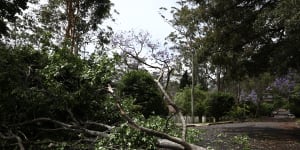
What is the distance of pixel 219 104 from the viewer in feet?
90.6

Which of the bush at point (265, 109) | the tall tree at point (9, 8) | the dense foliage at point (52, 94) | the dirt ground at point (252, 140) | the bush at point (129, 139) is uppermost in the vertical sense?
the tall tree at point (9, 8)

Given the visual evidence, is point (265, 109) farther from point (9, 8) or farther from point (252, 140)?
point (9, 8)

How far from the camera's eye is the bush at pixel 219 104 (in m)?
27.4

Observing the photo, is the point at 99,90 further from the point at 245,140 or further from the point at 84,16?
the point at 84,16

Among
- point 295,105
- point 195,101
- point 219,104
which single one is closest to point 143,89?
point 219,104

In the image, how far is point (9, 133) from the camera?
6684mm

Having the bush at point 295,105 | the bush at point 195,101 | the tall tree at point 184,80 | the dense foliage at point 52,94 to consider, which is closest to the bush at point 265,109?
the bush at point 295,105

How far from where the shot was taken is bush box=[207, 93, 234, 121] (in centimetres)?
2744

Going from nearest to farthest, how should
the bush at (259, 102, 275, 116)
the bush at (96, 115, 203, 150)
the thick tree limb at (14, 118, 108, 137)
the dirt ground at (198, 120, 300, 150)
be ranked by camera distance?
the bush at (96, 115, 203, 150) < the thick tree limb at (14, 118, 108, 137) < the dirt ground at (198, 120, 300, 150) < the bush at (259, 102, 275, 116)

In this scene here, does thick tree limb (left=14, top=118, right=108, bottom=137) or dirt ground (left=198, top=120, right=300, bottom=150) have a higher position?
thick tree limb (left=14, top=118, right=108, bottom=137)

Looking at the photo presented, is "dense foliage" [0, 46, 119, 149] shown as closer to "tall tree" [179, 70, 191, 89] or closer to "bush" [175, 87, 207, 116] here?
"bush" [175, 87, 207, 116]

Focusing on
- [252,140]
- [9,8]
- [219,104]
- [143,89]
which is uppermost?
[9,8]

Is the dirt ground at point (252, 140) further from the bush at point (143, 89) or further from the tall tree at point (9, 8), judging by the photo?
the tall tree at point (9, 8)

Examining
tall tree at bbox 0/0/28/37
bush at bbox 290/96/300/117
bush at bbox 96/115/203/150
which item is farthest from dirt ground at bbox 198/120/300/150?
bush at bbox 290/96/300/117
